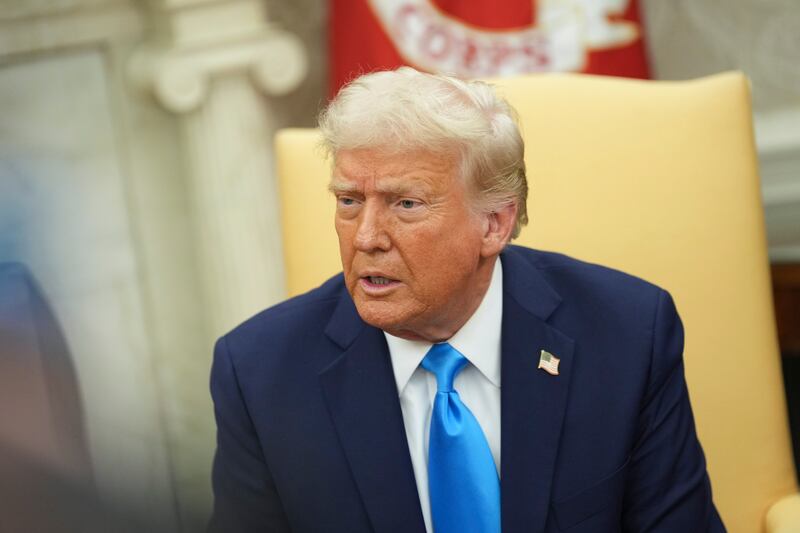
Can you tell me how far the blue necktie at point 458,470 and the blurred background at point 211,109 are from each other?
1.10 m

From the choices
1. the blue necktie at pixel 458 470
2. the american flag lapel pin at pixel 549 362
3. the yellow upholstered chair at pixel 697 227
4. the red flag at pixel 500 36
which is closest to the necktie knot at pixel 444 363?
the blue necktie at pixel 458 470

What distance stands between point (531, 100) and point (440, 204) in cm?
47

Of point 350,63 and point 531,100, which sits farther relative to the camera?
point 350,63

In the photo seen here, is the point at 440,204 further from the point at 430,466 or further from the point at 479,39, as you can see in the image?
the point at 479,39

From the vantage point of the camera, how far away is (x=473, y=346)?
149 centimetres

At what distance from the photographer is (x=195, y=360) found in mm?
3121

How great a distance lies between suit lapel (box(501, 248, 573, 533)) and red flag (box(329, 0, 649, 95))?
1.15 m

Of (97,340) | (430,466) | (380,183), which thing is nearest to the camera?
(380,183)

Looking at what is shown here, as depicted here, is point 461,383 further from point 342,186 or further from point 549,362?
point 342,186

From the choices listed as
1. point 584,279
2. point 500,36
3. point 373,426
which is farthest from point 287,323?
point 500,36

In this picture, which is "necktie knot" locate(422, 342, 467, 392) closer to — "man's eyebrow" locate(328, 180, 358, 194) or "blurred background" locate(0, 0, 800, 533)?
"man's eyebrow" locate(328, 180, 358, 194)

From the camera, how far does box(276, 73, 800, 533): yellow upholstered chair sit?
1718 mm

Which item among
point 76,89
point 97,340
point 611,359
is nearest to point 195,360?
point 97,340

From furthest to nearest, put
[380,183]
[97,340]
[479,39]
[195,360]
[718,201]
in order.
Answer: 1. [195,360]
2. [97,340]
3. [479,39]
4. [718,201]
5. [380,183]
